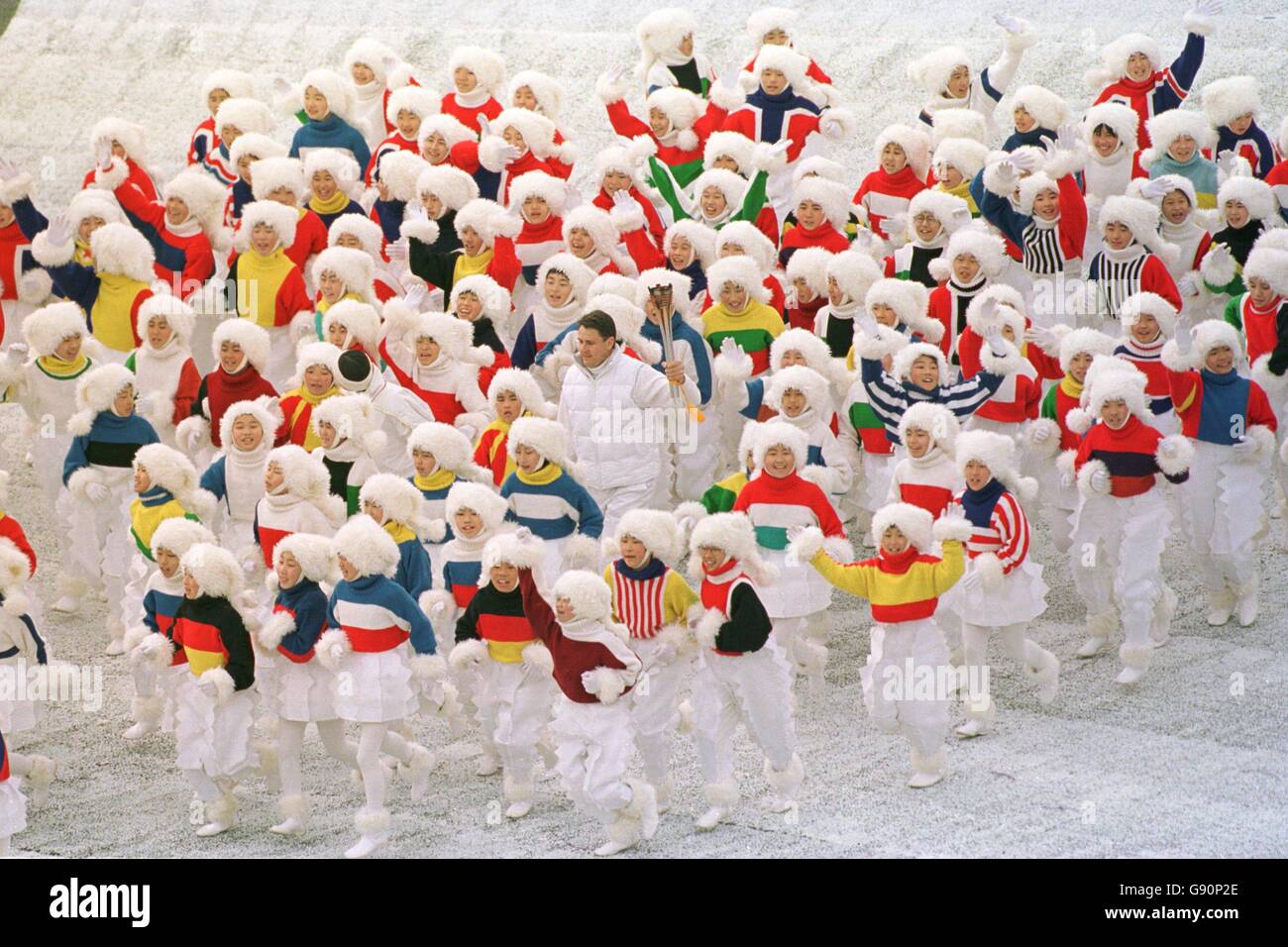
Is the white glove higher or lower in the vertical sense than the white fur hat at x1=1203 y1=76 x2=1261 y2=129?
lower

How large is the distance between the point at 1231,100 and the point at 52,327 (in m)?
6.26

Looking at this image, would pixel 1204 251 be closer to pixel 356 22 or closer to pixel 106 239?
pixel 106 239

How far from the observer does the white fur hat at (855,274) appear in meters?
10.1

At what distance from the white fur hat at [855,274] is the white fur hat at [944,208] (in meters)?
0.72

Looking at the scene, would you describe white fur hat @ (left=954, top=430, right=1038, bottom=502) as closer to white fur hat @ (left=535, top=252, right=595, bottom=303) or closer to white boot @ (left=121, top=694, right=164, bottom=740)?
white fur hat @ (left=535, top=252, right=595, bottom=303)

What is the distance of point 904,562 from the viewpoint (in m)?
8.01

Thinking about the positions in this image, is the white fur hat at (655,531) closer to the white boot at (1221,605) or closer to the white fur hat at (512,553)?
the white fur hat at (512,553)

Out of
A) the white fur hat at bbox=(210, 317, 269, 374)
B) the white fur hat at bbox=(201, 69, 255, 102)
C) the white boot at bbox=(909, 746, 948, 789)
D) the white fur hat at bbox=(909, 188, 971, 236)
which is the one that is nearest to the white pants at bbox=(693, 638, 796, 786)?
the white boot at bbox=(909, 746, 948, 789)

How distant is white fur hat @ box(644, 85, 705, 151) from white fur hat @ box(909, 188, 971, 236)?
179cm

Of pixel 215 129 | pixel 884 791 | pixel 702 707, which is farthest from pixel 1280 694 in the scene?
pixel 215 129

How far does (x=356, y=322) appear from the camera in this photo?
9883mm

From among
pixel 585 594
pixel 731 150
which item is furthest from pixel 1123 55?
pixel 585 594

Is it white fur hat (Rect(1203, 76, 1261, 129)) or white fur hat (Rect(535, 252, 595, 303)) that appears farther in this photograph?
white fur hat (Rect(1203, 76, 1261, 129))

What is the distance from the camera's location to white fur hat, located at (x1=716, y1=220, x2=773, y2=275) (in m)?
10.3
